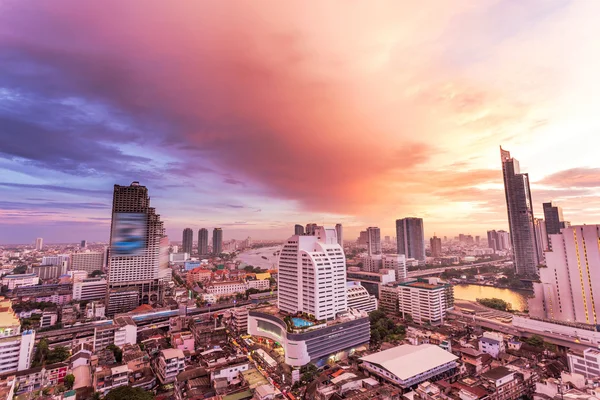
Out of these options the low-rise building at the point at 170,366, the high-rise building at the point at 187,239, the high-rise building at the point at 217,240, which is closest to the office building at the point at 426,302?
the low-rise building at the point at 170,366

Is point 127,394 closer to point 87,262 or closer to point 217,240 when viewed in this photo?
point 87,262

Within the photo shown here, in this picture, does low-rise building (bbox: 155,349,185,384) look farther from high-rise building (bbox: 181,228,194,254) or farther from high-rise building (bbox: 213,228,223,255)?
high-rise building (bbox: 181,228,194,254)

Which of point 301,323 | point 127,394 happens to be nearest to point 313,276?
point 301,323

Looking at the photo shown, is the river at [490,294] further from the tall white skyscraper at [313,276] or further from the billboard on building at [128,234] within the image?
the billboard on building at [128,234]

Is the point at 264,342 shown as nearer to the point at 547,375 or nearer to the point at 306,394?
the point at 306,394

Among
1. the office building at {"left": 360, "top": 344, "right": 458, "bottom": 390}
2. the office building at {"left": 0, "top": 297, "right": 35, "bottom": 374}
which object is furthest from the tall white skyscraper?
the office building at {"left": 0, "top": 297, "right": 35, "bottom": 374}
